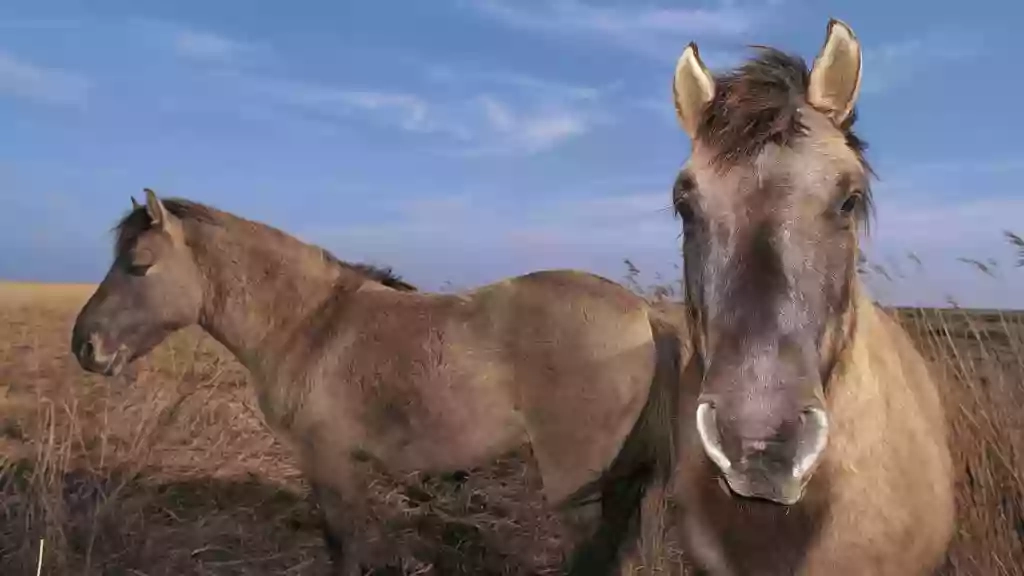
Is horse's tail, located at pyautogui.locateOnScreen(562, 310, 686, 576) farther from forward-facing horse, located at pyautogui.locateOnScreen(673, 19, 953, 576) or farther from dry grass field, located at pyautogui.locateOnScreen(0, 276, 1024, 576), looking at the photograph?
forward-facing horse, located at pyautogui.locateOnScreen(673, 19, 953, 576)

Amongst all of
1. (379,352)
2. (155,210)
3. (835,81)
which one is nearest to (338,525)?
(379,352)

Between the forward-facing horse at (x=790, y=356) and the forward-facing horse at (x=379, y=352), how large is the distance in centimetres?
212

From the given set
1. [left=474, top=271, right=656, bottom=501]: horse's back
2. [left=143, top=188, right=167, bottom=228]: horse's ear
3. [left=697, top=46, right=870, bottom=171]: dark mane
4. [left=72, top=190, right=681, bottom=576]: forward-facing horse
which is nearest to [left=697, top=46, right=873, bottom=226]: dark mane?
[left=697, top=46, right=870, bottom=171]: dark mane

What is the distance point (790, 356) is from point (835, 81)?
1.00 meters

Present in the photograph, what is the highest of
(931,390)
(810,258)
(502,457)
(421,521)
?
(810,258)

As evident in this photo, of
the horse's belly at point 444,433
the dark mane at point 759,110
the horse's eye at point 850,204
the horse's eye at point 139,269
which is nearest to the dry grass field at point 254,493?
the horse's belly at point 444,433

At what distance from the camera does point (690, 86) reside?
2488 millimetres

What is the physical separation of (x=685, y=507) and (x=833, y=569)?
480 mm

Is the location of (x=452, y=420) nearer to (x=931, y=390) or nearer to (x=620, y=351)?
(x=620, y=351)

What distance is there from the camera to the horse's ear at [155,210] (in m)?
5.59

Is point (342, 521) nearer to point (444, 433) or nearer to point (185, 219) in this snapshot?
point (444, 433)

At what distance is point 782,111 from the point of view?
2.15m

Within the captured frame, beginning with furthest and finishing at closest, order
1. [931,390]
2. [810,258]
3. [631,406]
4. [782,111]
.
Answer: [631,406] → [931,390] → [782,111] → [810,258]

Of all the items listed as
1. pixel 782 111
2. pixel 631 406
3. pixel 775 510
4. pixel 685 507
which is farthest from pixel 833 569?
pixel 631 406
